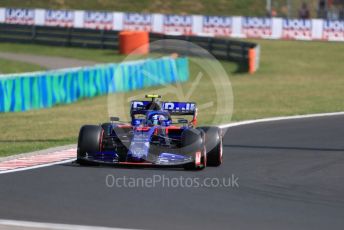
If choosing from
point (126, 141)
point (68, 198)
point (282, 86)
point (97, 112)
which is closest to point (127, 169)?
point (126, 141)

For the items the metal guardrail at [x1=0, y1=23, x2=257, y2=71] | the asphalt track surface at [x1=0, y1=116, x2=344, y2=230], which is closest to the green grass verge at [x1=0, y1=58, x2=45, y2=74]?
the metal guardrail at [x1=0, y1=23, x2=257, y2=71]

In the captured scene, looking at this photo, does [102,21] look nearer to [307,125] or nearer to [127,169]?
[307,125]

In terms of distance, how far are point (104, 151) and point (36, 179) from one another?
4.73 feet

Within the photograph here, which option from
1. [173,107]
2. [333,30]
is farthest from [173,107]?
[333,30]

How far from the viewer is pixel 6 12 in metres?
58.0

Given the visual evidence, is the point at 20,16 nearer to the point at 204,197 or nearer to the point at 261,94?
the point at 261,94

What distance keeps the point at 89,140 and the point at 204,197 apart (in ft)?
9.73

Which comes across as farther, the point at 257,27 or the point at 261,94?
the point at 257,27

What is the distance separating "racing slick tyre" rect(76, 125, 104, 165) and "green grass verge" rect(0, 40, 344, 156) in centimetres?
276

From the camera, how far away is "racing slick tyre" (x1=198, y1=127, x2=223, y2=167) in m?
14.4

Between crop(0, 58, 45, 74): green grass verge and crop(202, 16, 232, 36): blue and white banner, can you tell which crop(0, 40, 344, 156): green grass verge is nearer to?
crop(202, 16, 232, 36): blue and white banner

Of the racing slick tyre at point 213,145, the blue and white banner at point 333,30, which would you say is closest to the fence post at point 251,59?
the blue and white banner at point 333,30

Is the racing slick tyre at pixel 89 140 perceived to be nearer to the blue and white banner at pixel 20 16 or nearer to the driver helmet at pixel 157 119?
the driver helmet at pixel 157 119

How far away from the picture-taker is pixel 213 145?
14.4m
